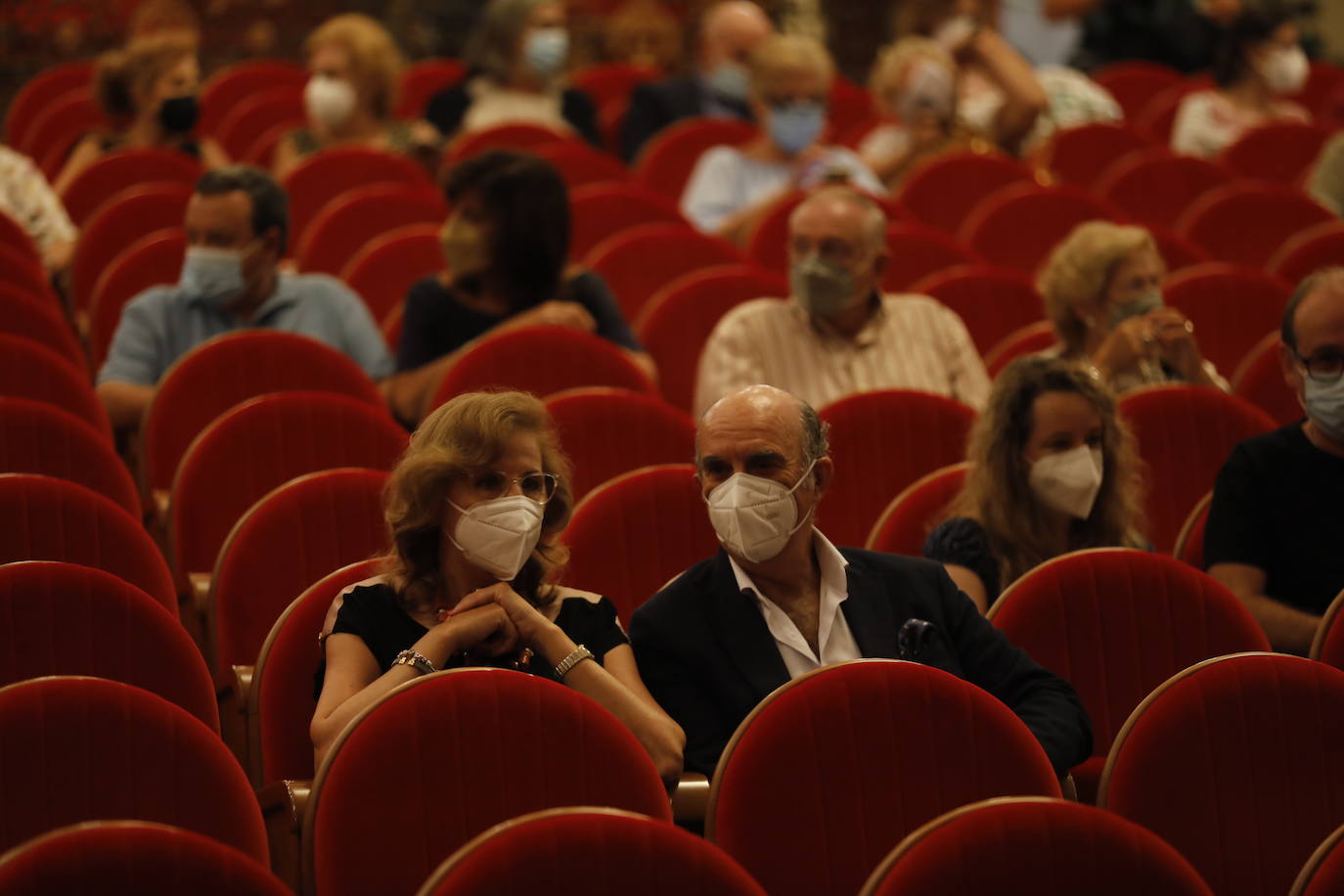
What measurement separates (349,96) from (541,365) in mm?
2393

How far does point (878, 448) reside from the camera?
10.8ft

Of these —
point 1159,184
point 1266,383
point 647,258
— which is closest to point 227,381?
point 647,258

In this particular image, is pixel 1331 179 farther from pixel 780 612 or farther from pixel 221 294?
pixel 780 612

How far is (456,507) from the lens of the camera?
231 cm

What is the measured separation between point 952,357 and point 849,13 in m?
5.55

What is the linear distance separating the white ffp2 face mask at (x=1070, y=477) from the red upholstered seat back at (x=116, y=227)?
277 centimetres

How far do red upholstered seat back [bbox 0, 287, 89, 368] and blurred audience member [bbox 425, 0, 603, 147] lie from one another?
240 centimetres

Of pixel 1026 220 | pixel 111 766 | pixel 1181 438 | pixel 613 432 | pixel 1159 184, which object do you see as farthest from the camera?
pixel 1159 184

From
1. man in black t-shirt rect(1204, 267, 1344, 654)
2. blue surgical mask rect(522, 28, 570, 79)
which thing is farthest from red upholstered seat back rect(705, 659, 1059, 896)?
blue surgical mask rect(522, 28, 570, 79)

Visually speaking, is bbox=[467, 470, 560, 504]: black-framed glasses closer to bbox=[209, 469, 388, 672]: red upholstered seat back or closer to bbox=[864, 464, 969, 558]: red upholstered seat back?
bbox=[209, 469, 388, 672]: red upholstered seat back

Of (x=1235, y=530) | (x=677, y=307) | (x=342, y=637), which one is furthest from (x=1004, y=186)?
(x=342, y=637)

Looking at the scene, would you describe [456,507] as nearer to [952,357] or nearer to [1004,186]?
[952,357]

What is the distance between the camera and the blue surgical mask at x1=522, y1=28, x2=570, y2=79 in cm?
602

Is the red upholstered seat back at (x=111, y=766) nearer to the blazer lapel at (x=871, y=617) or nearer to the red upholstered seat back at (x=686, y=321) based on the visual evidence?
the blazer lapel at (x=871, y=617)
